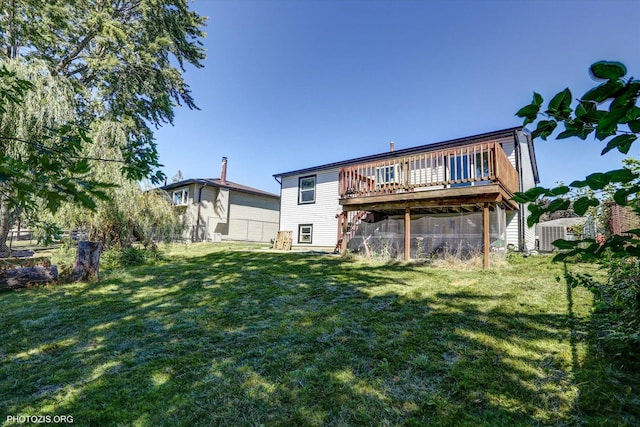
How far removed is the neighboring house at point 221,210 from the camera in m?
22.7

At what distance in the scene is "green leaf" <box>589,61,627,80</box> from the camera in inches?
31.8

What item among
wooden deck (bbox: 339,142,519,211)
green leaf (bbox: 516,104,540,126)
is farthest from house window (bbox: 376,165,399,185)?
green leaf (bbox: 516,104,540,126)

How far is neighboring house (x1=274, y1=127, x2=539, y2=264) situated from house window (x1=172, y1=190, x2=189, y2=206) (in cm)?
1624

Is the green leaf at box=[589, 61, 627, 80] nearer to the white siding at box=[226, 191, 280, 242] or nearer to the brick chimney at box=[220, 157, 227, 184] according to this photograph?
the white siding at box=[226, 191, 280, 242]

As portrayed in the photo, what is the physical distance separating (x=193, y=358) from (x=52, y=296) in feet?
15.2

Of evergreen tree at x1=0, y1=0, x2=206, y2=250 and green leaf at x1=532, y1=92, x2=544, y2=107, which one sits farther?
evergreen tree at x1=0, y1=0, x2=206, y2=250

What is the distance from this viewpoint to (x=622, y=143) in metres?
1.01

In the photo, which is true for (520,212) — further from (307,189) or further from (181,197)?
(181,197)

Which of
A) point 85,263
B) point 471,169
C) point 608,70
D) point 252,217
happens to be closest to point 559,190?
point 608,70

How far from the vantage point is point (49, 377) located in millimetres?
2816

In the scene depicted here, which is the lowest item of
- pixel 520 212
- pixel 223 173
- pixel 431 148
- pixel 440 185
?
pixel 520 212

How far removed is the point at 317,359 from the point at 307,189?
552 inches

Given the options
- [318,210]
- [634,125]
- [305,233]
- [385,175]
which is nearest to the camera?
[634,125]

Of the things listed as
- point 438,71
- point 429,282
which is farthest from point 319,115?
point 429,282
